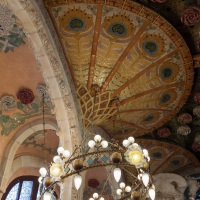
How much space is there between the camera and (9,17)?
680cm

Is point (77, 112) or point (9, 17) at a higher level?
point (9, 17)

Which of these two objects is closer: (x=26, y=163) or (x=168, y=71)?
(x=168, y=71)

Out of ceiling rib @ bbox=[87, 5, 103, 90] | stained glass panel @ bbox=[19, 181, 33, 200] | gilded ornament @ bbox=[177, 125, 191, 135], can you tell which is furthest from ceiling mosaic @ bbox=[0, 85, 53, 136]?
gilded ornament @ bbox=[177, 125, 191, 135]

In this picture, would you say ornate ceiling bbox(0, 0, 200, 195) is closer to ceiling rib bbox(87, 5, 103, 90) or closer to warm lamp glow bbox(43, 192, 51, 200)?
ceiling rib bbox(87, 5, 103, 90)

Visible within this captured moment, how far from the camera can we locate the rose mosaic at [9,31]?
6.74 metres

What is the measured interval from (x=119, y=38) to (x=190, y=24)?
1.48m

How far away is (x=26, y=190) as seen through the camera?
10.8m

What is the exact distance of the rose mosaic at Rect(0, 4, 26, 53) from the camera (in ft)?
22.1

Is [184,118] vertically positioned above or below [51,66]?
above

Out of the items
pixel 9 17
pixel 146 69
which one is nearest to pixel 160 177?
pixel 146 69

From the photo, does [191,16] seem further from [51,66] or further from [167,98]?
[51,66]

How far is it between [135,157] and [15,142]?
4.60 meters

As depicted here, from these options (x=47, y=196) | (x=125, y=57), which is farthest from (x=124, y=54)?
(x=47, y=196)

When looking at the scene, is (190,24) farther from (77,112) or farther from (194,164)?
(194,164)
